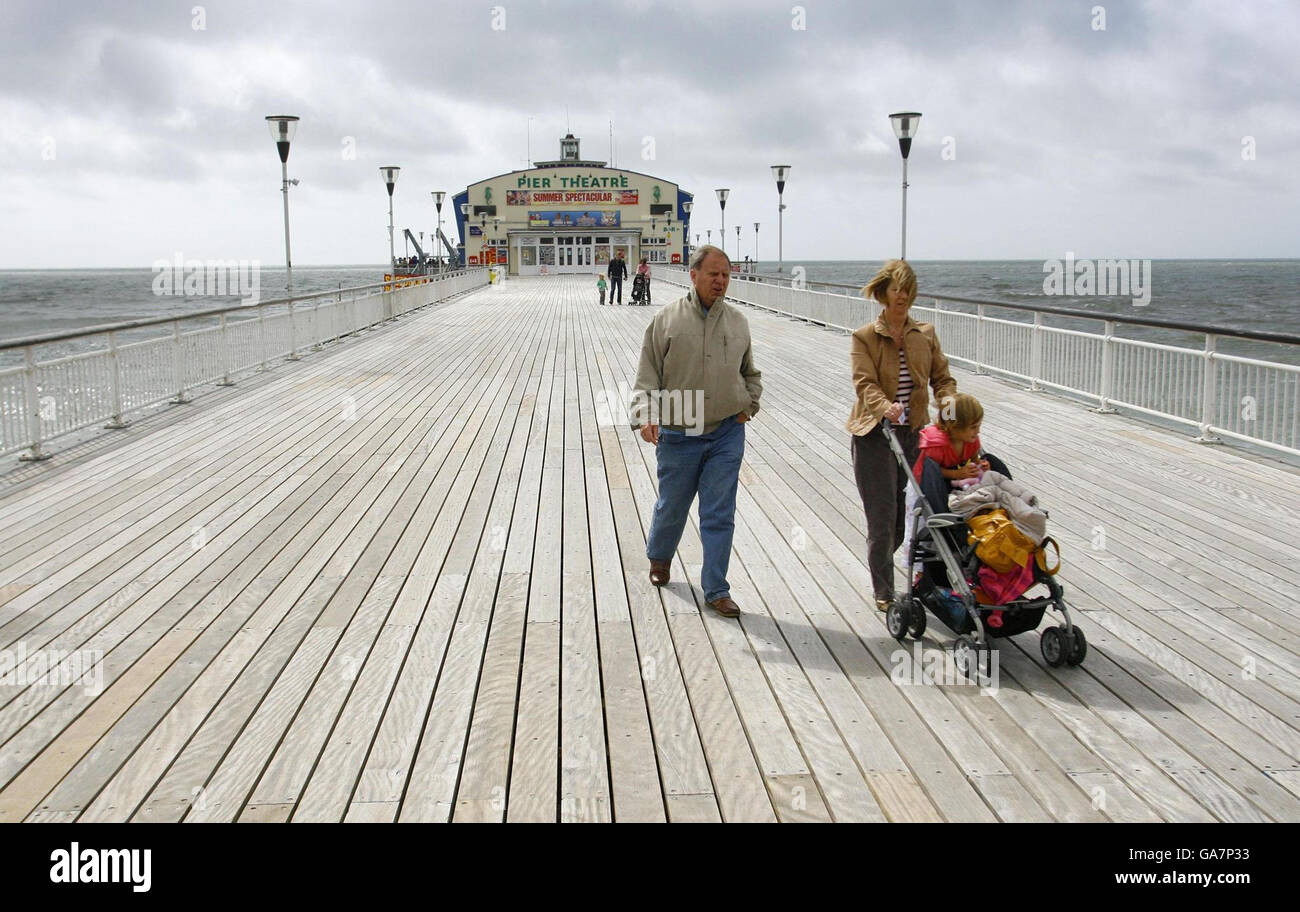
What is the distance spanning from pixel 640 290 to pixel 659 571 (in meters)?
28.0

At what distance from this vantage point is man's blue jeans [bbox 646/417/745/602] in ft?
17.0

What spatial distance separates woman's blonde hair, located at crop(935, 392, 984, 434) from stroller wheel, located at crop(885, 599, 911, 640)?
0.73 metres

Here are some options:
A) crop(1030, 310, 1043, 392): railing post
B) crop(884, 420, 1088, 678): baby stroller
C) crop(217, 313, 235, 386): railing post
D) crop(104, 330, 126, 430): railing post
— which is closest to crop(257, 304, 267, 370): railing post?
crop(217, 313, 235, 386): railing post

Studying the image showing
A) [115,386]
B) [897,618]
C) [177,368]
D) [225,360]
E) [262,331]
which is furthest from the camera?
[262,331]

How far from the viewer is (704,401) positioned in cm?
510

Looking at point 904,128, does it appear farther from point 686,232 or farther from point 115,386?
point 686,232

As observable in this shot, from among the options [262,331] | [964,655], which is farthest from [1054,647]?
[262,331]

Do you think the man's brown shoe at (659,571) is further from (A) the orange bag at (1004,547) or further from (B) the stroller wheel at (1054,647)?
(B) the stroller wheel at (1054,647)

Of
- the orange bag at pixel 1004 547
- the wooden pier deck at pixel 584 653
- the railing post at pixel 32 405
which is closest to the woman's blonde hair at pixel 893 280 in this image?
Result: the orange bag at pixel 1004 547

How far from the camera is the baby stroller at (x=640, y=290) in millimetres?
32812
